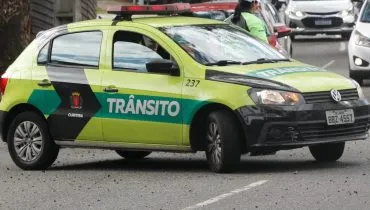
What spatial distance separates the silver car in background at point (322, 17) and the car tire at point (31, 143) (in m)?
22.9

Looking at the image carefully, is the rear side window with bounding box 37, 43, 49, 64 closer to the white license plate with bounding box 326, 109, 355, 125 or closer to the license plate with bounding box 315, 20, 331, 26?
the white license plate with bounding box 326, 109, 355, 125

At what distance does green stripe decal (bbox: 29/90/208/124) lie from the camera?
38.1ft

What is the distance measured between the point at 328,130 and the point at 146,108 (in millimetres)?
1779

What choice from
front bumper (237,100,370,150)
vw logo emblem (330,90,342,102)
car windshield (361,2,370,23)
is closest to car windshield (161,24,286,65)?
front bumper (237,100,370,150)

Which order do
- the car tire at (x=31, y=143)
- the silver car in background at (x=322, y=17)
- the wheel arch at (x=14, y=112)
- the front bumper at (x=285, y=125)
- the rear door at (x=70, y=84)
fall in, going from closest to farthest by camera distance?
the front bumper at (x=285, y=125) → the rear door at (x=70, y=84) → the car tire at (x=31, y=143) → the wheel arch at (x=14, y=112) → the silver car in background at (x=322, y=17)

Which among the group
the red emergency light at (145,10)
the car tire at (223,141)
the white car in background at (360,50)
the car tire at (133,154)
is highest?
the red emergency light at (145,10)

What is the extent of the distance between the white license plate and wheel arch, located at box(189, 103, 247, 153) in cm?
81

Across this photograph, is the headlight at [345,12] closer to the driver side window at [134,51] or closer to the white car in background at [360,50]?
the white car in background at [360,50]

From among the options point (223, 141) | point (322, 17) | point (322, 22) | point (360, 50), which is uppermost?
point (223, 141)

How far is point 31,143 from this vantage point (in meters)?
12.9

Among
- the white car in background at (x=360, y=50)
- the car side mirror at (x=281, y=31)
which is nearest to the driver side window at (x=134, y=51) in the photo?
the car side mirror at (x=281, y=31)

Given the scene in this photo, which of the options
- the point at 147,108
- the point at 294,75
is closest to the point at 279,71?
the point at 294,75

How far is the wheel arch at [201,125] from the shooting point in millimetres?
11406

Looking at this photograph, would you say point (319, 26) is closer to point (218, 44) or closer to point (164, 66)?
point (218, 44)
